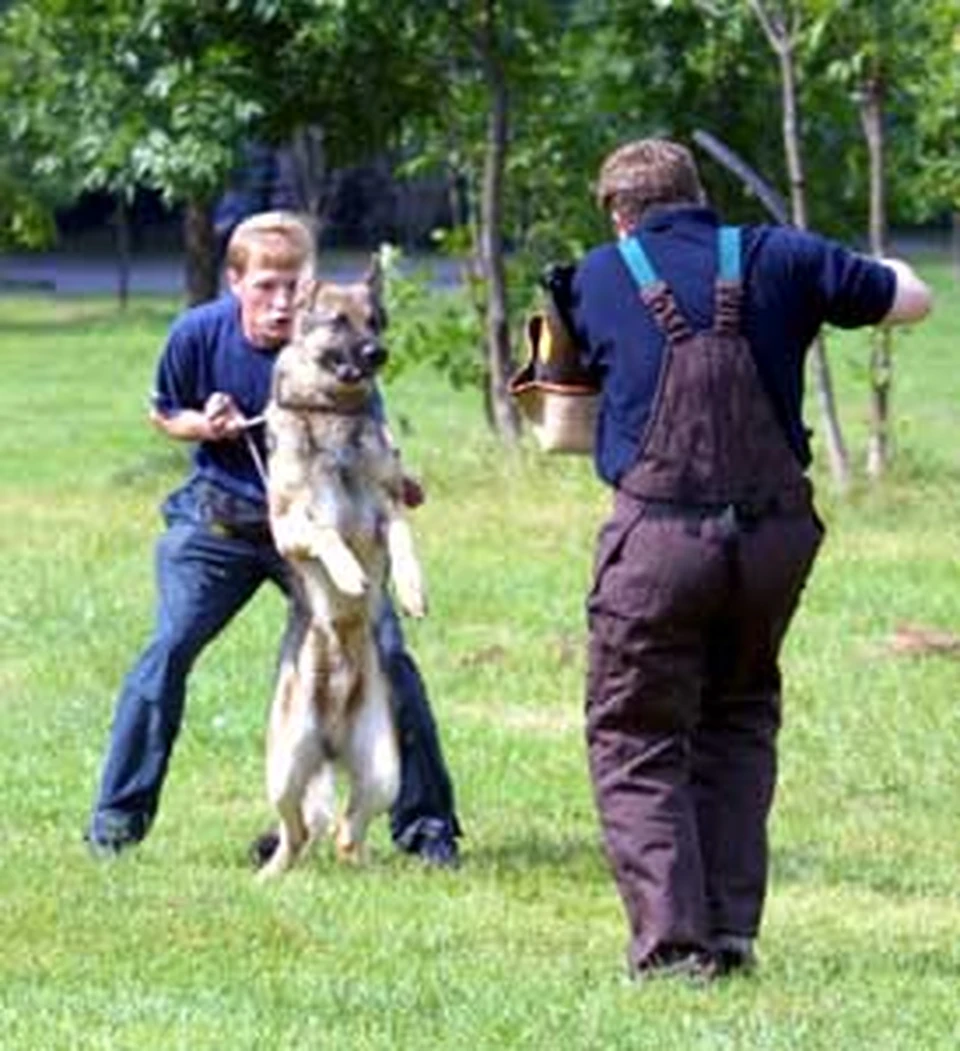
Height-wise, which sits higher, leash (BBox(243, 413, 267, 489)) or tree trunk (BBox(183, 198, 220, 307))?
leash (BBox(243, 413, 267, 489))

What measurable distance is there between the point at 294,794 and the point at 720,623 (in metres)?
2.26

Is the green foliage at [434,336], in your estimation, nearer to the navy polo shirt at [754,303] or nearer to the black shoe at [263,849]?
the black shoe at [263,849]

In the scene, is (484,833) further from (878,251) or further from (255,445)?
(878,251)

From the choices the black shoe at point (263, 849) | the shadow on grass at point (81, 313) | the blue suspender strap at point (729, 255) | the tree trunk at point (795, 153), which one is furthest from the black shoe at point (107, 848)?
the shadow on grass at point (81, 313)

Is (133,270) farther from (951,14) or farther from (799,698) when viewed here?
(799,698)

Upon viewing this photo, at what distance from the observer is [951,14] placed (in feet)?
58.5

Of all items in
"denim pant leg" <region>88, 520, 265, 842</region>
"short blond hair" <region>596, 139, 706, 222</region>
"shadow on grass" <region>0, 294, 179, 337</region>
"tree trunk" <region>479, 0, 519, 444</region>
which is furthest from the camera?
"shadow on grass" <region>0, 294, 179, 337</region>

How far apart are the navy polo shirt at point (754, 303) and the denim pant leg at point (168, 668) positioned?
7.94 ft

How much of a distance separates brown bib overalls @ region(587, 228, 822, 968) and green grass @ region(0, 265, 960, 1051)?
10.7 inches

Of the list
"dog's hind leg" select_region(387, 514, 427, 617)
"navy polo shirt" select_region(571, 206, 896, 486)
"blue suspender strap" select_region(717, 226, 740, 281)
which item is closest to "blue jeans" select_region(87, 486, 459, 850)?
"dog's hind leg" select_region(387, 514, 427, 617)

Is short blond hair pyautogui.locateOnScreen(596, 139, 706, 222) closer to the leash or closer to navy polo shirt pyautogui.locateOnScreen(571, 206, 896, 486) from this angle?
navy polo shirt pyautogui.locateOnScreen(571, 206, 896, 486)

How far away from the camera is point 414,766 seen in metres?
10.5

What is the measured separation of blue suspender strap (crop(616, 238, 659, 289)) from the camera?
8084mm

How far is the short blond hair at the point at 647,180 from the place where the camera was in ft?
26.9
